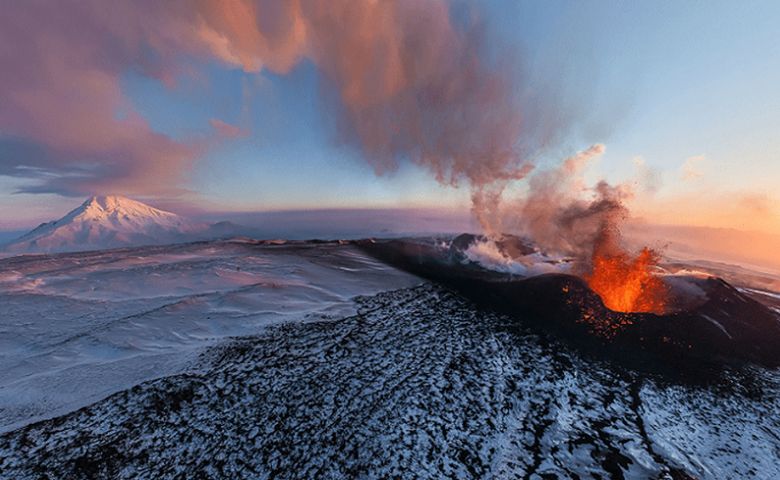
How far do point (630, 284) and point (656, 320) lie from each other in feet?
23.8

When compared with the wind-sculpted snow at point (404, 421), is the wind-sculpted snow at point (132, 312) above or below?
above

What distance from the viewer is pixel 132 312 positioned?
22156mm

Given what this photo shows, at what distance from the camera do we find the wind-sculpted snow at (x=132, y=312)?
46.3 ft

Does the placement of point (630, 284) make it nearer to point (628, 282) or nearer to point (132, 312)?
point (628, 282)

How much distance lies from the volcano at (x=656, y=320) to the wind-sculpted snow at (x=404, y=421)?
7.56 feet

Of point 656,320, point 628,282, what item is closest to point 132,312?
point 656,320

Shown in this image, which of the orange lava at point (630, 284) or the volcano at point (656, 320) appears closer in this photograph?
the volcano at point (656, 320)

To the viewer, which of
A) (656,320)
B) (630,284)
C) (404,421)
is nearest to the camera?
(404,421)

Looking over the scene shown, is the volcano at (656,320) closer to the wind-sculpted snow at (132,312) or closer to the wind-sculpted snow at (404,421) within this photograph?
the wind-sculpted snow at (404,421)

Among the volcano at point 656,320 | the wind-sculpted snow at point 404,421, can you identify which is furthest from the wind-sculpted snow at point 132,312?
the volcano at point 656,320

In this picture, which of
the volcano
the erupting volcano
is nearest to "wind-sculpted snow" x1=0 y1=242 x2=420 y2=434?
the volcano

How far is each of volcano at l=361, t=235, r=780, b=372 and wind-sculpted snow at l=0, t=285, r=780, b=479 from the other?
231cm

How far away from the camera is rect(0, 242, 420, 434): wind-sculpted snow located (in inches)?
556

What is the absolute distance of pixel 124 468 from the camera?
9.67 metres
